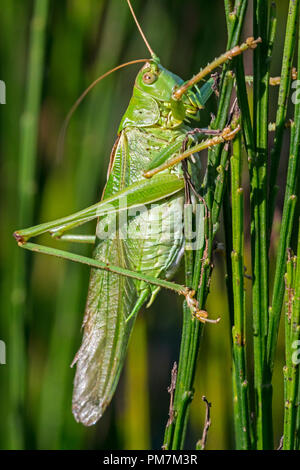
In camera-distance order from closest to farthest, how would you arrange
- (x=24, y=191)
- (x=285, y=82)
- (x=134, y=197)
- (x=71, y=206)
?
(x=285, y=82) → (x=134, y=197) → (x=24, y=191) → (x=71, y=206)

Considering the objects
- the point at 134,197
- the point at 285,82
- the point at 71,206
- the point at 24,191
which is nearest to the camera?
the point at 285,82

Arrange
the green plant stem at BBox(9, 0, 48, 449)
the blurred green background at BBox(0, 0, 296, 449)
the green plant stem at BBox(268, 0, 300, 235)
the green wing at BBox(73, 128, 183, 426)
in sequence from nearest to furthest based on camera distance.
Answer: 1. the green plant stem at BBox(268, 0, 300, 235)
2. the green wing at BBox(73, 128, 183, 426)
3. the green plant stem at BBox(9, 0, 48, 449)
4. the blurred green background at BBox(0, 0, 296, 449)

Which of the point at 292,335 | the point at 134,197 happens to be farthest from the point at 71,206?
the point at 292,335

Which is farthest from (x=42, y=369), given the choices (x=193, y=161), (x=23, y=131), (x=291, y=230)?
(x=291, y=230)

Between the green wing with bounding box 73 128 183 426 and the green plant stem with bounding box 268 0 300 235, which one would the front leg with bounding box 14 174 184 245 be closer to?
the green wing with bounding box 73 128 183 426

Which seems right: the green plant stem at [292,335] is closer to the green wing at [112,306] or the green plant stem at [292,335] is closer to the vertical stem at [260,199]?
the vertical stem at [260,199]

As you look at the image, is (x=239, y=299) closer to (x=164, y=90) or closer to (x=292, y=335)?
(x=292, y=335)

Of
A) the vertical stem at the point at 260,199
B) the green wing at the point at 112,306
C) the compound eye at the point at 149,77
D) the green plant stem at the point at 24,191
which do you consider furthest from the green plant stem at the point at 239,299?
the green plant stem at the point at 24,191

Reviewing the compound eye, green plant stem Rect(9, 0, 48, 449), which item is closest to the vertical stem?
the compound eye
